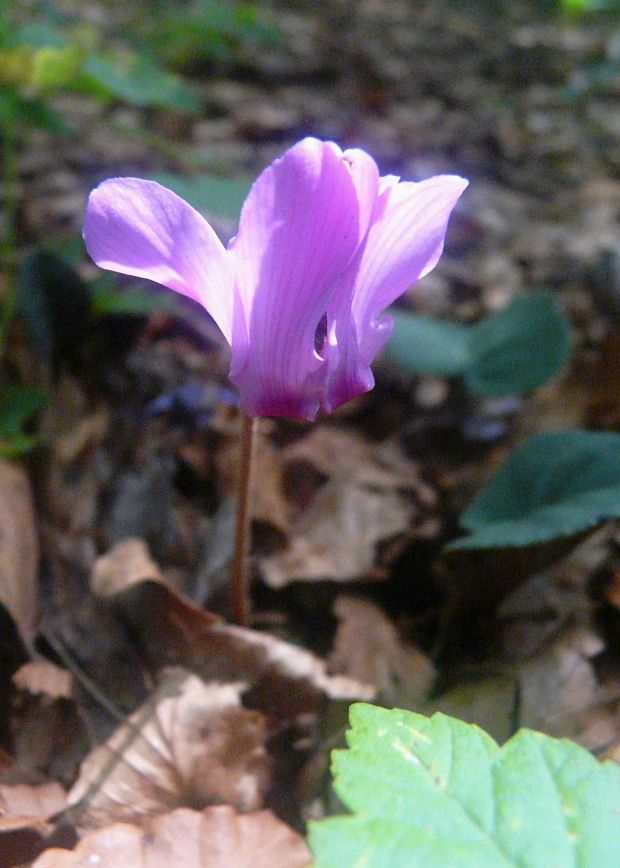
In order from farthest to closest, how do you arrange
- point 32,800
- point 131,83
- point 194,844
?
point 131,83
point 32,800
point 194,844

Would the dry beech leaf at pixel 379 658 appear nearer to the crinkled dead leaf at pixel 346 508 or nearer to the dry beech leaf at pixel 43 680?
the crinkled dead leaf at pixel 346 508

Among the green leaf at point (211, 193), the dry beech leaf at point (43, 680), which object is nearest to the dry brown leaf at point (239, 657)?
the dry beech leaf at point (43, 680)

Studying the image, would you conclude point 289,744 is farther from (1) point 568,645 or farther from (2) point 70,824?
(1) point 568,645

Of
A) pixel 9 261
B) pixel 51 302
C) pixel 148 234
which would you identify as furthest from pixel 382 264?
pixel 9 261

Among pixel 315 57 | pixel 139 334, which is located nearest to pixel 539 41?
pixel 315 57

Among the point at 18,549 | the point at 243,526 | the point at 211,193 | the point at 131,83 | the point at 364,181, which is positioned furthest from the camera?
the point at 131,83

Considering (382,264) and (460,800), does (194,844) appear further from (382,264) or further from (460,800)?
(382,264)

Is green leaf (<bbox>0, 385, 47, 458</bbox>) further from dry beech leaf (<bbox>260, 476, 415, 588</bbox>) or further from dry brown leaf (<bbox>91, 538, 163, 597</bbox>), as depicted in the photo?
dry beech leaf (<bbox>260, 476, 415, 588</bbox>)
